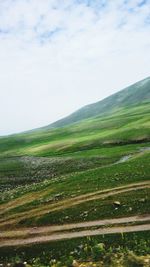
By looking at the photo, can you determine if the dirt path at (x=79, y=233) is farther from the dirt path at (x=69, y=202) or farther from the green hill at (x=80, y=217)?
the dirt path at (x=69, y=202)

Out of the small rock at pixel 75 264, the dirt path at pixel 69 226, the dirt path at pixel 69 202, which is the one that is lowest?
the small rock at pixel 75 264

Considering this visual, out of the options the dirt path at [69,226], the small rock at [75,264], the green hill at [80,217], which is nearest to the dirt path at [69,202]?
the green hill at [80,217]

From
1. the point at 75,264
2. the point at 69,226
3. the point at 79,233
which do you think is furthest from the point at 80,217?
the point at 75,264

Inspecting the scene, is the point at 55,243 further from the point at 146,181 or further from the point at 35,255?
the point at 146,181

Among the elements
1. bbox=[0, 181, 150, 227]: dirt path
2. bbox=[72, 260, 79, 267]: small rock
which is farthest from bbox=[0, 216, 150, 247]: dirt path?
bbox=[0, 181, 150, 227]: dirt path

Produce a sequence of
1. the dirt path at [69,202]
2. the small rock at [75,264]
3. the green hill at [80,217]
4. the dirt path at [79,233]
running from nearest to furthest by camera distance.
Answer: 1. the small rock at [75,264]
2. the green hill at [80,217]
3. the dirt path at [79,233]
4. the dirt path at [69,202]

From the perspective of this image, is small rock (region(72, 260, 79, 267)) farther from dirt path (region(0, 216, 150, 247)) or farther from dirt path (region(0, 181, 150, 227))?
dirt path (region(0, 181, 150, 227))

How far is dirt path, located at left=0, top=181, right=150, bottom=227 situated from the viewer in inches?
1698

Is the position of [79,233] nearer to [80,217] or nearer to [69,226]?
[69,226]

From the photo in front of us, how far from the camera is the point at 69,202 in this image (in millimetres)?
45688

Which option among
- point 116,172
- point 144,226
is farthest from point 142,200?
point 116,172

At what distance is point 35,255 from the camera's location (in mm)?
30656

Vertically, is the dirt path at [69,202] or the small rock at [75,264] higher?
the dirt path at [69,202]

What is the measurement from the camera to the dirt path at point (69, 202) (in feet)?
141
